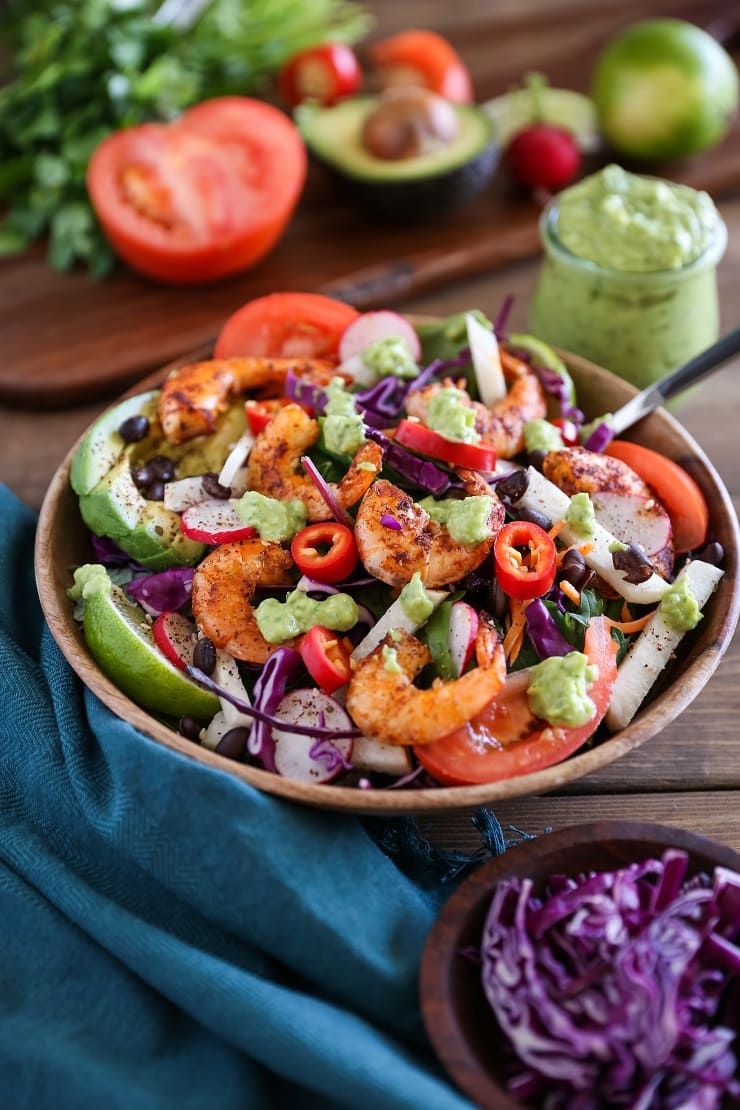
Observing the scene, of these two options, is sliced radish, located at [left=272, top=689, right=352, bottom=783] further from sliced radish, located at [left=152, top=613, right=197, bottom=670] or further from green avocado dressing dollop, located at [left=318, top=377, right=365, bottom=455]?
green avocado dressing dollop, located at [left=318, top=377, right=365, bottom=455]

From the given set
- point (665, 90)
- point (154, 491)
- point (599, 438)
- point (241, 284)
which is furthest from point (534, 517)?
point (665, 90)

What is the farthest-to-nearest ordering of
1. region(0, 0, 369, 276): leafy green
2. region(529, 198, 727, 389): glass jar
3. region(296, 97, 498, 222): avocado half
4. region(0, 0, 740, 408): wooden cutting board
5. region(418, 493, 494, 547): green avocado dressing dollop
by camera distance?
region(0, 0, 369, 276): leafy green
region(296, 97, 498, 222): avocado half
region(0, 0, 740, 408): wooden cutting board
region(529, 198, 727, 389): glass jar
region(418, 493, 494, 547): green avocado dressing dollop

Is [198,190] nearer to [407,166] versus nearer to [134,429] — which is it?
[407,166]

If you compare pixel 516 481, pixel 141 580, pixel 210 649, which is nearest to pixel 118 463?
pixel 141 580

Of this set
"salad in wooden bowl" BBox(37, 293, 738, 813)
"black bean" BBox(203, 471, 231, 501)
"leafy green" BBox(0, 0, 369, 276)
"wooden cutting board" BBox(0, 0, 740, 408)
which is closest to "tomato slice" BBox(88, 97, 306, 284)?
"wooden cutting board" BBox(0, 0, 740, 408)

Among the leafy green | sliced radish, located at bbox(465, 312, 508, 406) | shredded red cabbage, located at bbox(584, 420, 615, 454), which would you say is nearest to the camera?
shredded red cabbage, located at bbox(584, 420, 615, 454)

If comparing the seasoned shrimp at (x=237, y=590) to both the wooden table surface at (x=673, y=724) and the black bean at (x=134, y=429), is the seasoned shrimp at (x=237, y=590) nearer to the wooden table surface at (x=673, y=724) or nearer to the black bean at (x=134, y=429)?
the black bean at (x=134, y=429)

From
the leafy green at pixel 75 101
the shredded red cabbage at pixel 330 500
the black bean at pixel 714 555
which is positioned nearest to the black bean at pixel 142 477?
the shredded red cabbage at pixel 330 500
